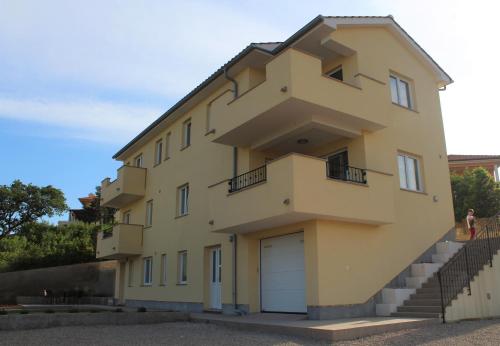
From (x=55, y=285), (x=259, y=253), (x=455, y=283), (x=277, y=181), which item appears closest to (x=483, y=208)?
(x=455, y=283)

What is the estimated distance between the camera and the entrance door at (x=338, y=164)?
47.7 feet

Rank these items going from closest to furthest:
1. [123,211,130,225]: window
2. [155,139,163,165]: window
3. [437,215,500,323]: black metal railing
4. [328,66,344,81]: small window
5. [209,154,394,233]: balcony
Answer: [209,154,394,233]: balcony < [437,215,500,323]: black metal railing < [328,66,344,81]: small window < [155,139,163,165]: window < [123,211,130,225]: window

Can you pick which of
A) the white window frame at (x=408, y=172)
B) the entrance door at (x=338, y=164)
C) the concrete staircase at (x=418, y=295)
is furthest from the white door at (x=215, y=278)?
the white window frame at (x=408, y=172)

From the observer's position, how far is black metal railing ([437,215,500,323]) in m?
12.3

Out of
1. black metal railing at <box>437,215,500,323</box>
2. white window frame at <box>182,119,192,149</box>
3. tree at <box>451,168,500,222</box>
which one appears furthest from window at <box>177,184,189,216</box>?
tree at <box>451,168,500,222</box>

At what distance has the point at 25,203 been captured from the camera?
38.4 metres

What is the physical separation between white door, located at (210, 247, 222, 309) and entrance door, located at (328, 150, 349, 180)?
16.9 ft

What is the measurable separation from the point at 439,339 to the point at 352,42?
9416 mm

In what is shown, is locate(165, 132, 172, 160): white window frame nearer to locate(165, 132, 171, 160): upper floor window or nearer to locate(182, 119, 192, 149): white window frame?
locate(165, 132, 171, 160): upper floor window

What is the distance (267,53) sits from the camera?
591 inches

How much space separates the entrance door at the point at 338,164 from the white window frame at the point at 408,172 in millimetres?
2104

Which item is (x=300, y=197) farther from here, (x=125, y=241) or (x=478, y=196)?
(x=478, y=196)

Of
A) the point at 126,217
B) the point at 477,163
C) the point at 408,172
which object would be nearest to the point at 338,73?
the point at 408,172

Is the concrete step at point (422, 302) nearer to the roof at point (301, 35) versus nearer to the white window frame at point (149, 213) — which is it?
the roof at point (301, 35)
